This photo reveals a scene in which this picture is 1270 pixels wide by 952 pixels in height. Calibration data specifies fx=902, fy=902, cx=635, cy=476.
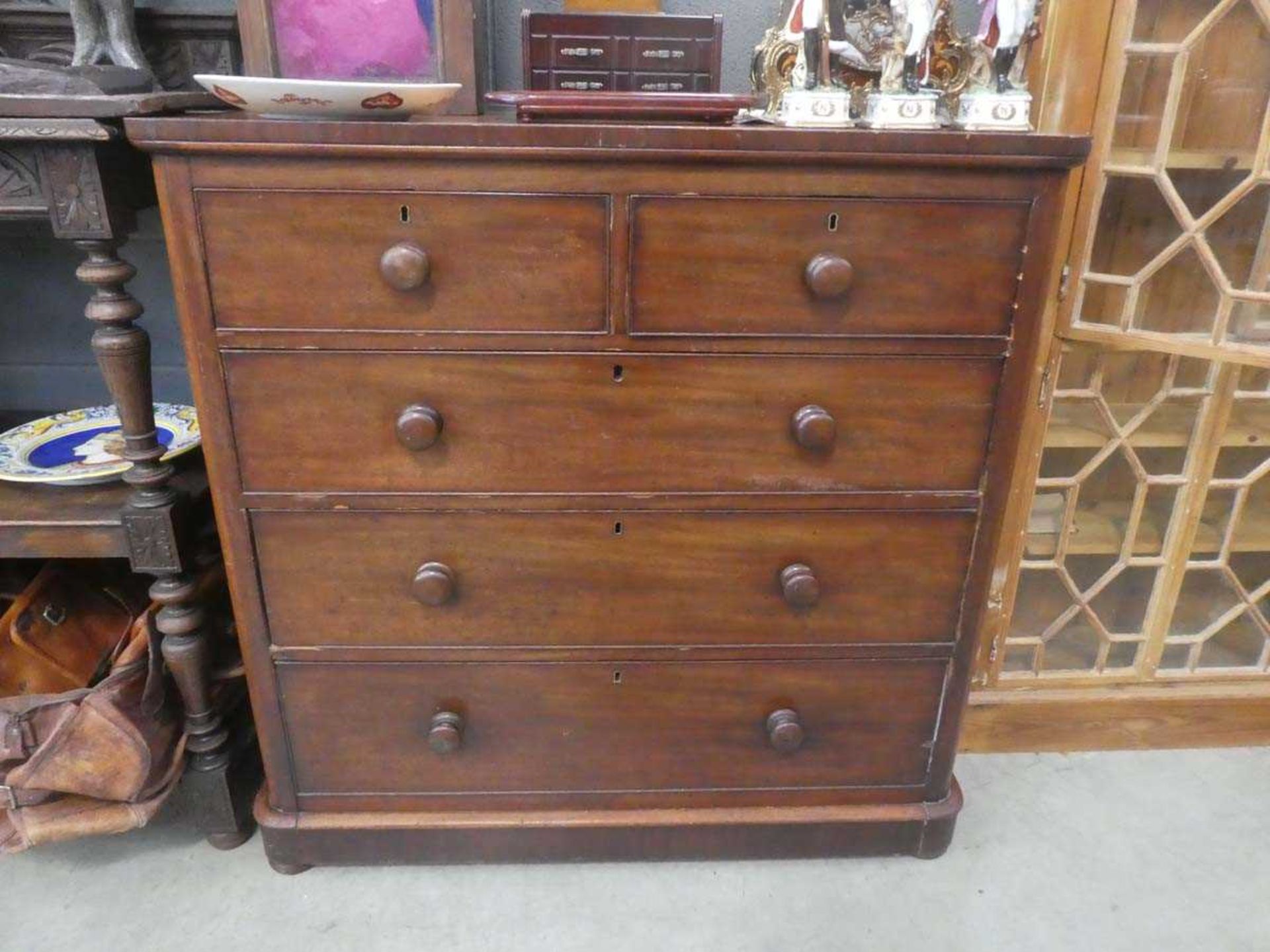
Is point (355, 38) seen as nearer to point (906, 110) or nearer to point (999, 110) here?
point (906, 110)

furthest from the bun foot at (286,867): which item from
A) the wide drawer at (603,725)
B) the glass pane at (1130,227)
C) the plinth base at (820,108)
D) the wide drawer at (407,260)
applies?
the glass pane at (1130,227)

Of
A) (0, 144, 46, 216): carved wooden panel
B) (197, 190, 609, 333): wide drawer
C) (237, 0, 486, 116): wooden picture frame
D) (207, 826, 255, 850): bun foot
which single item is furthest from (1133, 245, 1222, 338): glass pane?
(207, 826, 255, 850): bun foot

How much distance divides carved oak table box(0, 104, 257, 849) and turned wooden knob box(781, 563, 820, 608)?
32.3 inches

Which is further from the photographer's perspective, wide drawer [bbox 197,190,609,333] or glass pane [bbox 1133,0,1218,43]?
glass pane [bbox 1133,0,1218,43]

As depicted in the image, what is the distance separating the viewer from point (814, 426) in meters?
1.11

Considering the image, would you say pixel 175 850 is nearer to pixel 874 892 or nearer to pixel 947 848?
pixel 874 892

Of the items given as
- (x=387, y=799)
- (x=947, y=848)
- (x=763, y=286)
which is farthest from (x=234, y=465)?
(x=947, y=848)

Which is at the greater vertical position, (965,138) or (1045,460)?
(965,138)

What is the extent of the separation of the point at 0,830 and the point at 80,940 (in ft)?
0.64

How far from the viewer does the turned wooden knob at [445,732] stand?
125 cm

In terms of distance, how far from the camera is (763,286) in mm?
1075

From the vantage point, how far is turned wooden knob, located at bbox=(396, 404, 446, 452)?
1.09 meters

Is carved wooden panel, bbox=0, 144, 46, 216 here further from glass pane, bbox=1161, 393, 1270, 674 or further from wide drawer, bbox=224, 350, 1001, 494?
glass pane, bbox=1161, 393, 1270, 674

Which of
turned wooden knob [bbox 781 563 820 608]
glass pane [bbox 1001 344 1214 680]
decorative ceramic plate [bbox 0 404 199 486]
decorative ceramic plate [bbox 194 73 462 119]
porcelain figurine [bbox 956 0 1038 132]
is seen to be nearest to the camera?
decorative ceramic plate [bbox 194 73 462 119]
